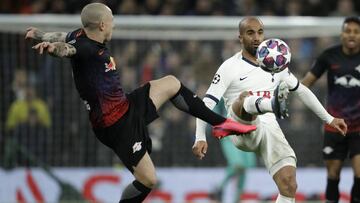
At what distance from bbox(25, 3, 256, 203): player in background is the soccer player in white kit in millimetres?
341

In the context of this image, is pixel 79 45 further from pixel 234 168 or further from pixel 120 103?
pixel 234 168

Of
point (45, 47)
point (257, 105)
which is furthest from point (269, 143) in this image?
point (45, 47)

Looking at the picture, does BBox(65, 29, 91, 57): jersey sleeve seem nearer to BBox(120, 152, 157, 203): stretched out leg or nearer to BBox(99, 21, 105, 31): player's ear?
BBox(99, 21, 105, 31): player's ear

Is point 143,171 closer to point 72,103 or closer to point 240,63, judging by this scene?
point 240,63

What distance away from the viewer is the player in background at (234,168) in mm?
13383

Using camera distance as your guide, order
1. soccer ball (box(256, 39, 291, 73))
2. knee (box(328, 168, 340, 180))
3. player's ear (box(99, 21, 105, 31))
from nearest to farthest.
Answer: player's ear (box(99, 21, 105, 31))
soccer ball (box(256, 39, 291, 73))
knee (box(328, 168, 340, 180))

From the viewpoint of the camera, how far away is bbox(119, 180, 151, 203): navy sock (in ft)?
27.6

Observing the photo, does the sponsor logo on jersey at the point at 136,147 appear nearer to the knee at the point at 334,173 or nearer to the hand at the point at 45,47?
the hand at the point at 45,47

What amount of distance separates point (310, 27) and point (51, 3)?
4301mm

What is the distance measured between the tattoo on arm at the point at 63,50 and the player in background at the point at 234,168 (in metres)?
5.70

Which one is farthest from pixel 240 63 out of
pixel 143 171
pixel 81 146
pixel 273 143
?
pixel 81 146

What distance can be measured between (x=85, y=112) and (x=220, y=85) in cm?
537

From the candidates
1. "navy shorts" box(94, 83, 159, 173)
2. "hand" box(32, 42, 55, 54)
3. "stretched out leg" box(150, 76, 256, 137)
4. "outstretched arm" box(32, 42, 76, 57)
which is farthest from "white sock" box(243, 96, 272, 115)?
"hand" box(32, 42, 55, 54)

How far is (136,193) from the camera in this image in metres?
8.42
